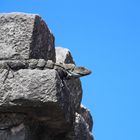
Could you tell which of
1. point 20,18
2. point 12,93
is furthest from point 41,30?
point 12,93

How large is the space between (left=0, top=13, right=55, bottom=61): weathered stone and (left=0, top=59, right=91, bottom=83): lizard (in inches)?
3.7

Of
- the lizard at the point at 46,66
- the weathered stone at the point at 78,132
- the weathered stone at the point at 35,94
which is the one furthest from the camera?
the weathered stone at the point at 78,132

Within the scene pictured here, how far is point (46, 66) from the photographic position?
14.2ft

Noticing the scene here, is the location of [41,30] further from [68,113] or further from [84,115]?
[84,115]

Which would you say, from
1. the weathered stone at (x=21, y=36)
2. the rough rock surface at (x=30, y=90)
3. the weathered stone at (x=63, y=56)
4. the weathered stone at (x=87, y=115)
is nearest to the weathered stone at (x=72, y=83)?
the weathered stone at (x=63, y=56)

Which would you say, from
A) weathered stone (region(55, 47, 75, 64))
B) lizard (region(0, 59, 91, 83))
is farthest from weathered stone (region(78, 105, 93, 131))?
lizard (region(0, 59, 91, 83))

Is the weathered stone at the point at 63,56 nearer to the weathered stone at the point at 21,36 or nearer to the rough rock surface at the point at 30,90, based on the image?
the rough rock surface at the point at 30,90

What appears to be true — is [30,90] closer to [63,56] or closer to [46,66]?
[46,66]

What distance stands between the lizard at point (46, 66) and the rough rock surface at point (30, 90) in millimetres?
10

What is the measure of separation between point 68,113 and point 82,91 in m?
1.43

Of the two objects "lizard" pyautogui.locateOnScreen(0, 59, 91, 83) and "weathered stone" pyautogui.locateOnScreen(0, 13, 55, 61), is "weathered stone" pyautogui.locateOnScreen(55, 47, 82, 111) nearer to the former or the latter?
"weathered stone" pyautogui.locateOnScreen(0, 13, 55, 61)

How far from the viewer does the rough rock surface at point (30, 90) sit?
13.7 feet

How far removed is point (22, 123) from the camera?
171 inches

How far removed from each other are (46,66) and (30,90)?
305 mm
